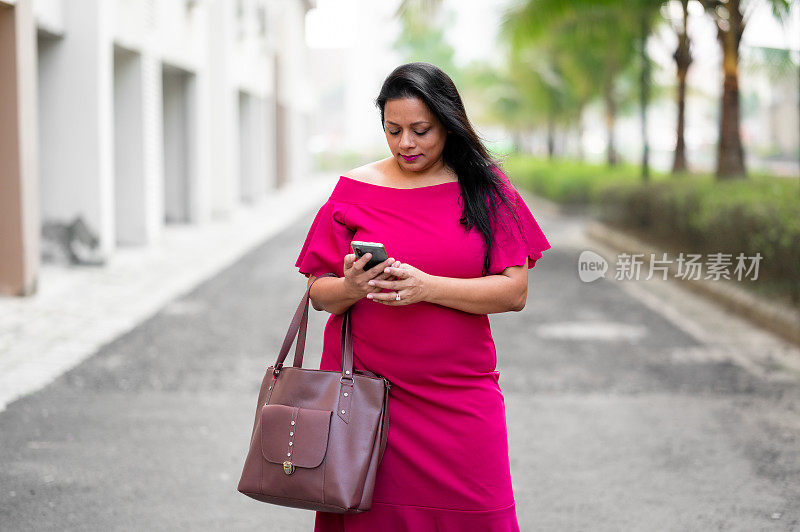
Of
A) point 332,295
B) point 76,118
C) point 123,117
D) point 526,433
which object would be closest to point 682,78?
point 123,117

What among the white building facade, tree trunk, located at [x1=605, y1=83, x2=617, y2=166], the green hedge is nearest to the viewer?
the green hedge

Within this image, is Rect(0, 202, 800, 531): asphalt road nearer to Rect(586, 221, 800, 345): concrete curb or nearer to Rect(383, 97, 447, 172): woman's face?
Rect(586, 221, 800, 345): concrete curb

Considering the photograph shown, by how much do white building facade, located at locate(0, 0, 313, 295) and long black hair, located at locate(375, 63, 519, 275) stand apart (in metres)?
8.55

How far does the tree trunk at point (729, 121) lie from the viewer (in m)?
13.9

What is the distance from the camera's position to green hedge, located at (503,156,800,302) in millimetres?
9219

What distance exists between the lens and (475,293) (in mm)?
2643

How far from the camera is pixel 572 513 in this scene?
455 centimetres

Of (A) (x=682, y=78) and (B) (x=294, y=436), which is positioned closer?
(B) (x=294, y=436)

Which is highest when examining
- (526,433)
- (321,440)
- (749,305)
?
(321,440)

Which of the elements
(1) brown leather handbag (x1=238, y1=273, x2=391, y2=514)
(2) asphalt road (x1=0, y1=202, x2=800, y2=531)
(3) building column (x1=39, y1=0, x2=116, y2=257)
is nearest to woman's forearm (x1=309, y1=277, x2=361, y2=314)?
(1) brown leather handbag (x1=238, y1=273, x2=391, y2=514)

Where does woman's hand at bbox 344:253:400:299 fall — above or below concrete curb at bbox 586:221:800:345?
above

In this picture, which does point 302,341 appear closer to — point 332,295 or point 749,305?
point 332,295

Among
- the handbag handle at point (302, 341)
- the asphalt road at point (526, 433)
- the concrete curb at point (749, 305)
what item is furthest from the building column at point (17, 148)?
the handbag handle at point (302, 341)

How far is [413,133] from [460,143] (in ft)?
0.51
